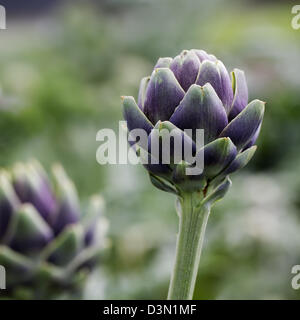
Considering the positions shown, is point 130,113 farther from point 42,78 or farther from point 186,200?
point 42,78

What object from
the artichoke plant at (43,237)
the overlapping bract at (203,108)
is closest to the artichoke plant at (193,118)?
the overlapping bract at (203,108)

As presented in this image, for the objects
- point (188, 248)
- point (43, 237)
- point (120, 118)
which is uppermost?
point (120, 118)

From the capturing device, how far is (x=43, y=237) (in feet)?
2.07

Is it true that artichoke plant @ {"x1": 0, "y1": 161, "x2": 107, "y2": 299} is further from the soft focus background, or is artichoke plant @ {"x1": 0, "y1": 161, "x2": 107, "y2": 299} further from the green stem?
the green stem

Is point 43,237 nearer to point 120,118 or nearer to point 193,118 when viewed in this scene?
point 193,118

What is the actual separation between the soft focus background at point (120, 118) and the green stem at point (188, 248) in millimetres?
328

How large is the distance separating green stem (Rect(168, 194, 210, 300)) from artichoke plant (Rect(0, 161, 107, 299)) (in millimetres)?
286

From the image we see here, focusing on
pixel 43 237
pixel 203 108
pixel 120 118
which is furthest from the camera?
pixel 120 118

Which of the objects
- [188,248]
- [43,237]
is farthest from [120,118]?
[188,248]

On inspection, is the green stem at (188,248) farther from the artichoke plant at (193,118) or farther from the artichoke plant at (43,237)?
the artichoke plant at (43,237)

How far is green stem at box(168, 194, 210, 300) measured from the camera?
1.15 feet

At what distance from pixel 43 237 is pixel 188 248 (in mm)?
309

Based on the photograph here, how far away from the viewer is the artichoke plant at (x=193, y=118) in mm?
336

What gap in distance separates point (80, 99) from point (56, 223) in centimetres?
67
